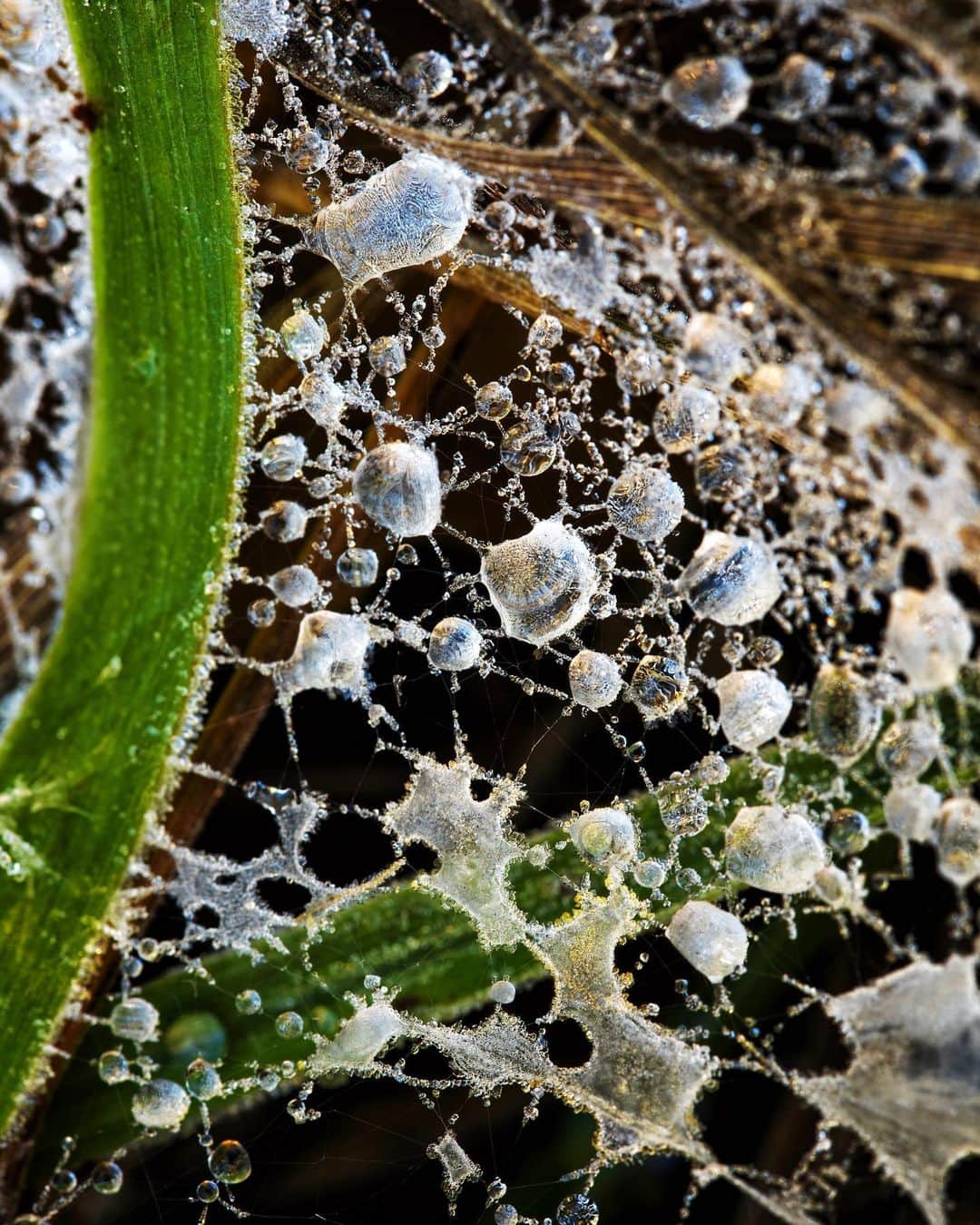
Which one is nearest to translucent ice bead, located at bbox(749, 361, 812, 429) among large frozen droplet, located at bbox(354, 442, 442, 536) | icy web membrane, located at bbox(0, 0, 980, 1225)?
icy web membrane, located at bbox(0, 0, 980, 1225)

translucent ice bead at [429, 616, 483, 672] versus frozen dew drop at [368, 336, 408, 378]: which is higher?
frozen dew drop at [368, 336, 408, 378]

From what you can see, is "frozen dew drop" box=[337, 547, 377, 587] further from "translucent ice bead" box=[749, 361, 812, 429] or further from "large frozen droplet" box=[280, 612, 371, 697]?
"translucent ice bead" box=[749, 361, 812, 429]

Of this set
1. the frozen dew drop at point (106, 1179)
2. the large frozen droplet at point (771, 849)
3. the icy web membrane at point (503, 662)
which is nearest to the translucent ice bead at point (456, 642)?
the icy web membrane at point (503, 662)

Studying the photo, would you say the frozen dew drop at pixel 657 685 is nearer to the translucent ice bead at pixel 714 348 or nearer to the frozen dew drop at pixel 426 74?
the translucent ice bead at pixel 714 348

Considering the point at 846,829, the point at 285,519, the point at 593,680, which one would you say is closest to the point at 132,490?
the point at 285,519

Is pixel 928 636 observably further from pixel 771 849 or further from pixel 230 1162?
pixel 230 1162
